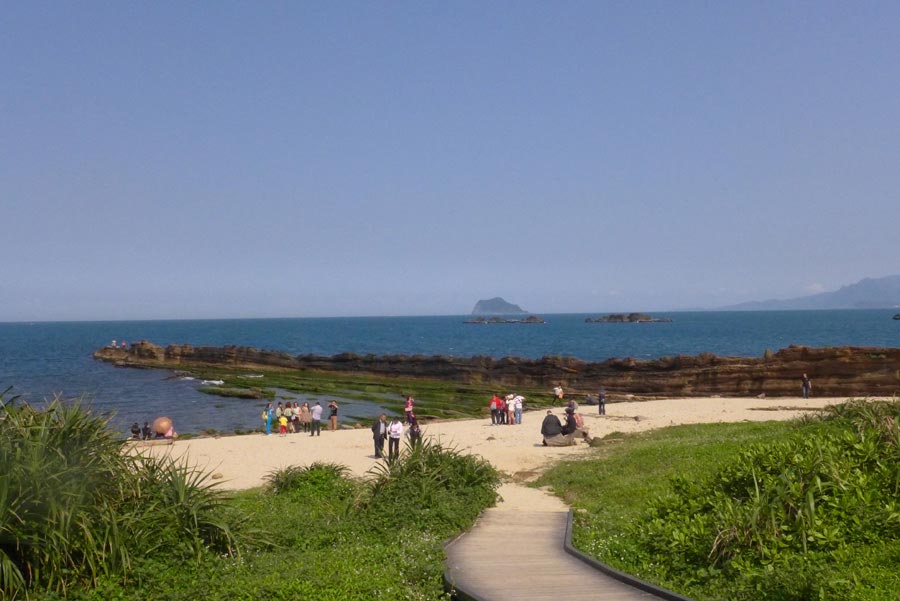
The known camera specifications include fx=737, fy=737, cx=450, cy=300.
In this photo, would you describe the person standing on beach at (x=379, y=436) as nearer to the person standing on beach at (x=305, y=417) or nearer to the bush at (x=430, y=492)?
the bush at (x=430, y=492)

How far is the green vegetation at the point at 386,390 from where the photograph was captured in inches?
1721

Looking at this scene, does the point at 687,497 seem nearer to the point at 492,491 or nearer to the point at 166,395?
the point at 492,491

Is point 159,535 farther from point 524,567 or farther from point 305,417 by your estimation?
point 305,417

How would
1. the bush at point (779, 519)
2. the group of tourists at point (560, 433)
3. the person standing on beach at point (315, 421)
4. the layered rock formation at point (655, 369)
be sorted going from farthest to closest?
1. the layered rock formation at point (655, 369)
2. the person standing on beach at point (315, 421)
3. the group of tourists at point (560, 433)
4. the bush at point (779, 519)

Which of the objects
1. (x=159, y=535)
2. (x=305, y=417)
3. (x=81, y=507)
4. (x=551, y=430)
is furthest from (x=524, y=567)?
(x=305, y=417)

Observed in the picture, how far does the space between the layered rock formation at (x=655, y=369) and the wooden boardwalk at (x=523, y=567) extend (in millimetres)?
36292

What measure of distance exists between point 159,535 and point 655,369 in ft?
155

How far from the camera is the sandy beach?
20.6 meters

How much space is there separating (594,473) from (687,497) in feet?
17.4

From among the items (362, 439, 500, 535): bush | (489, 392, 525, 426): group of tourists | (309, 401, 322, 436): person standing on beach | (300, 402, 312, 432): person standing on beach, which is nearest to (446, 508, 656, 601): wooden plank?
(362, 439, 500, 535): bush

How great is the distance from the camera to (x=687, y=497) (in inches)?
447

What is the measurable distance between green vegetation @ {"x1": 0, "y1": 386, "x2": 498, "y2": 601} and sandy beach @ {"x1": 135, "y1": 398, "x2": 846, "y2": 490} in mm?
4292

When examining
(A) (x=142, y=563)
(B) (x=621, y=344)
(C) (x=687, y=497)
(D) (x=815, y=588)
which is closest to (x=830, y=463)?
(C) (x=687, y=497)

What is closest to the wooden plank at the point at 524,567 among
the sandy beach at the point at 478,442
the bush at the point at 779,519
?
the bush at the point at 779,519
